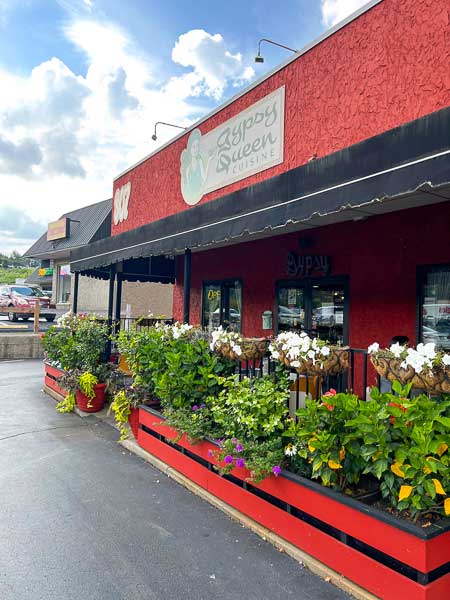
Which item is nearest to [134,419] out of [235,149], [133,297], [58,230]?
[235,149]

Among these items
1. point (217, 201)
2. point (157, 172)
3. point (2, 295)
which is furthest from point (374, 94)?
point (2, 295)

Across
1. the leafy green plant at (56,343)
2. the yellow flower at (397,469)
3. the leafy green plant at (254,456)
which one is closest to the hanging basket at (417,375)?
the yellow flower at (397,469)

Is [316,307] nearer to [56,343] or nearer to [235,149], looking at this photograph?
[235,149]

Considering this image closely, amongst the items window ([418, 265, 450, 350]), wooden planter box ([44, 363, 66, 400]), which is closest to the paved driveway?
wooden planter box ([44, 363, 66, 400])

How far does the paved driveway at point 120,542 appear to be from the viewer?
2.67 metres

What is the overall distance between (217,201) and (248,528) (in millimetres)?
3368

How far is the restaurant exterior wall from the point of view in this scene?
5.01 meters

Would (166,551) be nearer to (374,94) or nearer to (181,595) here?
(181,595)

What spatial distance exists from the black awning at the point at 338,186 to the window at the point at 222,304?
2837mm

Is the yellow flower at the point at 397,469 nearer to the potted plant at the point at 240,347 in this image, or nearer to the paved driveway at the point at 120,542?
the paved driveway at the point at 120,542

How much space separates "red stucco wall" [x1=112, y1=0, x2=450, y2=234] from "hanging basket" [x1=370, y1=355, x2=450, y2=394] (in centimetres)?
312

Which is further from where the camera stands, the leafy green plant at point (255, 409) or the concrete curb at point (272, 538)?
the leafy green plant at point (255, 409)

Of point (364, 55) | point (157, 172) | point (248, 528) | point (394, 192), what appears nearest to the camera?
point (394, 192)

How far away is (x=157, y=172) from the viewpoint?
10305mm
